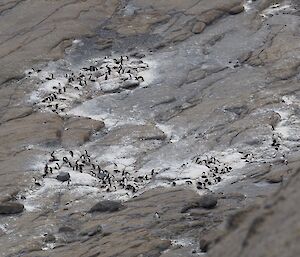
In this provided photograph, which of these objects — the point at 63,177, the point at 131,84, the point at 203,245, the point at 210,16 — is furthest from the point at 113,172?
the point at 210,16

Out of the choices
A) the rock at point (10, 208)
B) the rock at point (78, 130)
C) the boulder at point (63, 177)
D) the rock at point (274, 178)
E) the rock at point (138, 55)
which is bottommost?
the rock at point (138, 55)

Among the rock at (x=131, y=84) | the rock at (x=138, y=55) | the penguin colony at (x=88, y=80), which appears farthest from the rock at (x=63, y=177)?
the rock at (x=138, y=55)

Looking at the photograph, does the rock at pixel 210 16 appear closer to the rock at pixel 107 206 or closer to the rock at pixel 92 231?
the rock at pixel 107 206

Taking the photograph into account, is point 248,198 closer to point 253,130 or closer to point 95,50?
point 253,130

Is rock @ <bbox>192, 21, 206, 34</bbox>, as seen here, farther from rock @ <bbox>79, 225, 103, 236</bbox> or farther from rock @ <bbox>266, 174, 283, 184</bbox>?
rock @ <bbox>79, 225, 103, 236</bbox>

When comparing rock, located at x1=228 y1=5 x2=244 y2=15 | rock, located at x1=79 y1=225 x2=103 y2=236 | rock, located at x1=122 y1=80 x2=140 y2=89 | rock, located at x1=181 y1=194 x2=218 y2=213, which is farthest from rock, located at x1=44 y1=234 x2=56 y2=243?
rock, located at x1=228 y1=5 x2=244 y2=15

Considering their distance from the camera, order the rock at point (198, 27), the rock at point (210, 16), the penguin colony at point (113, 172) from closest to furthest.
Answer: the penguin colony at point (113, 172), the rock at point (198, 27), the rock at point (210, 16)

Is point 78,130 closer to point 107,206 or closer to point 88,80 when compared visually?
point 88,80
